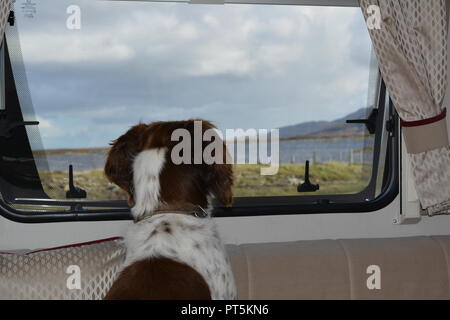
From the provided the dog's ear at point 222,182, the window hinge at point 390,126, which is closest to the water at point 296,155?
the window hinge at point 390,126

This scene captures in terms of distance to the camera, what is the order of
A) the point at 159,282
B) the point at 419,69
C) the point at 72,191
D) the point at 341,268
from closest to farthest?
the point at 159,282
the point at 419,69
the point at 341,268
the point at 72,191

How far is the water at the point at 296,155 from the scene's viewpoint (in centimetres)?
296

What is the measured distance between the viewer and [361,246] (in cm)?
291

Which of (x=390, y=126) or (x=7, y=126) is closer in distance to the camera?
(x=7, y=126)

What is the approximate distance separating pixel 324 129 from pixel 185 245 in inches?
48.4

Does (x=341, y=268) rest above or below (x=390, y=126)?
below

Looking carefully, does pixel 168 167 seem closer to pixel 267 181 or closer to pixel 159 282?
pixel 159 282

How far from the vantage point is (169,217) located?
223 cm

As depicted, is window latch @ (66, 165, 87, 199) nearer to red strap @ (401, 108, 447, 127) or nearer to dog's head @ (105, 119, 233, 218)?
dog's head @ (105, 119, 233, 218)

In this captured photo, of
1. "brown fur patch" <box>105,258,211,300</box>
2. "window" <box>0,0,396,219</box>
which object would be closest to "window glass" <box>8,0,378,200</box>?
"window" <box>0,0,396,219</box>

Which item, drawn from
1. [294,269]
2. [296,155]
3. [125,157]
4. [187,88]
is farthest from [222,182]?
[296,155]

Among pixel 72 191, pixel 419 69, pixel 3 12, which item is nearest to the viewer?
pixel 3 12

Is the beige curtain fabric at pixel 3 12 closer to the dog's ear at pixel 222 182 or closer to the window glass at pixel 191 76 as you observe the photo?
the window glass at pixel 191 76

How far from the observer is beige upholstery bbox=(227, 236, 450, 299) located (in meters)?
2.75
